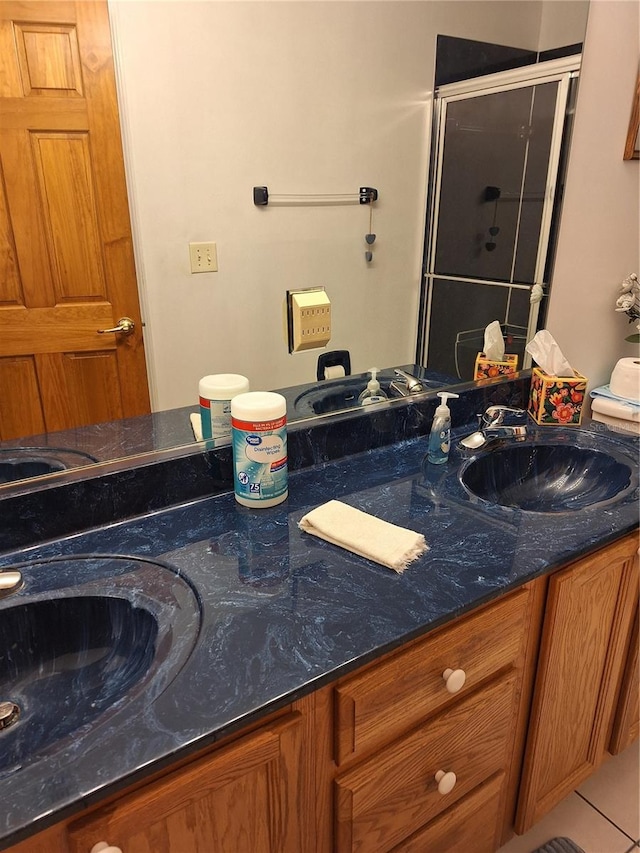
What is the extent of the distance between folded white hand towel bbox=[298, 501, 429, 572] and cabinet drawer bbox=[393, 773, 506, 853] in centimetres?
49

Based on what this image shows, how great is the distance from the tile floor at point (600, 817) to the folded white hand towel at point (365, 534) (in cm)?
92

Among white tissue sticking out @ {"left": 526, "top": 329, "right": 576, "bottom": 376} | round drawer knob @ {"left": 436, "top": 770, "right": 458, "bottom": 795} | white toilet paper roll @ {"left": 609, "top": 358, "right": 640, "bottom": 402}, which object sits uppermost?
white tissue sticking out @ {"left": 526, "top": 329, "right": 576, "bottom": 376}

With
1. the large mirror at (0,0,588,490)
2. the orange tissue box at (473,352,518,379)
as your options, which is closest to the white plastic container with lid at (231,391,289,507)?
the large mirror at (0,0,588,490)

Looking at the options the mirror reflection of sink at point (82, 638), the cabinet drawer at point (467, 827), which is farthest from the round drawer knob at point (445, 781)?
the mirror reflection of sink at point (82, 638)

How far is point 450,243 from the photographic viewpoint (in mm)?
1477

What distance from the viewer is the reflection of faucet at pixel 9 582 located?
0.91 m

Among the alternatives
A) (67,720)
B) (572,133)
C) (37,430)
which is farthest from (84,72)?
(572,133)

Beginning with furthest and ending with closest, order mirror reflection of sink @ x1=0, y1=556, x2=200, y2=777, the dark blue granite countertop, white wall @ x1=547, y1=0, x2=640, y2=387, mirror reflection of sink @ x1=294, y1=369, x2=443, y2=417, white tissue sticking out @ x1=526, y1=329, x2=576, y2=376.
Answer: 1. white tissue sticking out @ x1=526, y1=329, x2=576, y2=376
2. white wall @ x1=547, y1=0, x2=640, y2=387
3. mirror reflection of sink @ x1=294, y1=369, x2=443, y2=417
4. mirror reflection of sink @ x1=0, y1=556, x2=200, y2=777
5. the dark blue granite countertop

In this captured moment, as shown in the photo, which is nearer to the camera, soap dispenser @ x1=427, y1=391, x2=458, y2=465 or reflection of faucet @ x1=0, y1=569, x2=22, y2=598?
reflection of faucet @ x1=0, y1=569, x2=22, y2=598

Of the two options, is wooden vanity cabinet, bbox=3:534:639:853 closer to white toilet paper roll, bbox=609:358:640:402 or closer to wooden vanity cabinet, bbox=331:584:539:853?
wooden vanity cabinet, bbox=331:584:539:853

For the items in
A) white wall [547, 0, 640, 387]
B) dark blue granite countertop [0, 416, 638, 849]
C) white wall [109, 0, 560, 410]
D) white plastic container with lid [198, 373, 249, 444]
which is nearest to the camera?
dark blue granite countertop [0, 416, 638, 849]

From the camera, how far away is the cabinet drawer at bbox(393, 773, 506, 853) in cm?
105

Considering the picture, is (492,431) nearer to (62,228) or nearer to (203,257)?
(203,257)

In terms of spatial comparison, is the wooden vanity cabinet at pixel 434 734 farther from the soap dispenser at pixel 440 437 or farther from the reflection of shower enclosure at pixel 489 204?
the reflection of shower enclosure at pixel 489 204
